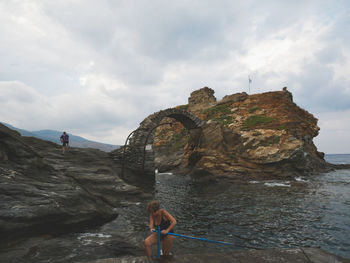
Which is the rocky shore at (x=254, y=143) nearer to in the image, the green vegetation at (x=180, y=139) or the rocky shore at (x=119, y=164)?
the rocky shore at (x=119, y=164)

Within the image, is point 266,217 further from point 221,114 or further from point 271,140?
point 221,114

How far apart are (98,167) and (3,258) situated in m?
11.7

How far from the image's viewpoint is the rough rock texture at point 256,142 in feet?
78.2

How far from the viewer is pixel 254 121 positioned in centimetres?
3119

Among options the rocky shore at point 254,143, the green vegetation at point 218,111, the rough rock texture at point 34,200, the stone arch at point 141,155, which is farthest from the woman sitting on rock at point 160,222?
the green vegetation at point 218,111

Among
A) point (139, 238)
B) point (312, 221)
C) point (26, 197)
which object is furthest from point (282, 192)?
point (26, 197)

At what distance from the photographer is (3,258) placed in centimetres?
503

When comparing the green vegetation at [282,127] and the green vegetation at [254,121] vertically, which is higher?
the green vegetation at [254,121]

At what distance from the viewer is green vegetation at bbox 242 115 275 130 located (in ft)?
98.6

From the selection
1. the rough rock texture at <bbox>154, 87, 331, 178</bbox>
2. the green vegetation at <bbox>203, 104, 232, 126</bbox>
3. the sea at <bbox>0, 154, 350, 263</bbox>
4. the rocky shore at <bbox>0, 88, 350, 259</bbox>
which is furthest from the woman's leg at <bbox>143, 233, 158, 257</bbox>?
the green vegetation at <bbox>203, 104, 232, 126</bbox>

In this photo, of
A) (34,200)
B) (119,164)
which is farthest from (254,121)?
(34,200)

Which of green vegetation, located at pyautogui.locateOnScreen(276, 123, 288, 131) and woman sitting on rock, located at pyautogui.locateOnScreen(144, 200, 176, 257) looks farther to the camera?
green vegetation, located at pyautogui.locateOnScreen(276, 123, 288, 131)

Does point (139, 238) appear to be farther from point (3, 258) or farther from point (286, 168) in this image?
point (286, 168)

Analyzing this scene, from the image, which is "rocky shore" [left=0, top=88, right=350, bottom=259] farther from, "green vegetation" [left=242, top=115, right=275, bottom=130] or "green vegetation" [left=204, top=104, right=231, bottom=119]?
"green vegetation" [left=242, top=115, right=275, bottom=130]
